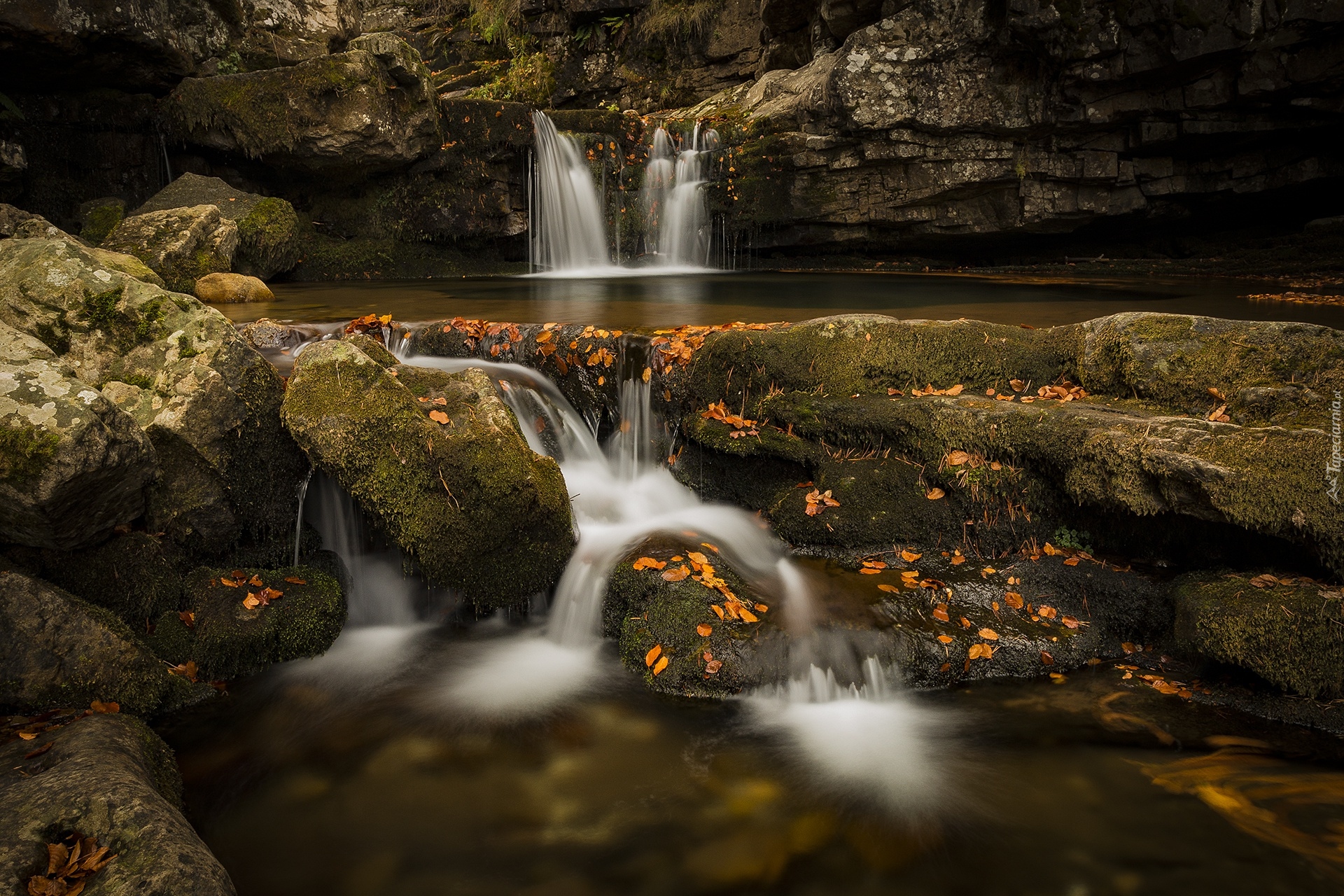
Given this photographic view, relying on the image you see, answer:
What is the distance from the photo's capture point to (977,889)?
2.78 metres

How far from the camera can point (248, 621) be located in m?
4.13

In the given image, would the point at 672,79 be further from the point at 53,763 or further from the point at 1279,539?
the point at 53,763

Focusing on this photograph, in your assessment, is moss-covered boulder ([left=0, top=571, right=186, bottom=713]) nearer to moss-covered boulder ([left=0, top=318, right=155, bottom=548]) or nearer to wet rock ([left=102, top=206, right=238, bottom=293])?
moss-covered boulder ([left=0, top=318, right=155, bottom=548])

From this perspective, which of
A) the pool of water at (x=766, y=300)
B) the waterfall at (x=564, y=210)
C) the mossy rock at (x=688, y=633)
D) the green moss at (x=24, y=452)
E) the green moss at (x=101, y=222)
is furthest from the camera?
the waterfall at (x=564, y=210)

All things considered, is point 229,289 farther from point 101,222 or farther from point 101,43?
point 101,43

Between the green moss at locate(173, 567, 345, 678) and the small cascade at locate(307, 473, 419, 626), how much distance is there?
0.80 feet

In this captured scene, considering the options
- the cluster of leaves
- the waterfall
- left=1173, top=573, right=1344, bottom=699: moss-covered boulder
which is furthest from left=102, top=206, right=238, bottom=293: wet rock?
left=1173, top=573, right=1344, bottom=699: moss-covered boulder

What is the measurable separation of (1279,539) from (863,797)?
252cm

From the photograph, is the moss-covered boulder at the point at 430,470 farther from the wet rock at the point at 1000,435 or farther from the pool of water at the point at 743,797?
the wet rock at the point at 1000,435

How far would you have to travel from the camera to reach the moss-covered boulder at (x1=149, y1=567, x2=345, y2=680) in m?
4.00

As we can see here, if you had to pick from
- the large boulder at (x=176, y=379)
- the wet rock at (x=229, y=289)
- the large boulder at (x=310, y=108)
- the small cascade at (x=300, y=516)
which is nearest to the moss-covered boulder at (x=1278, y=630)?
the small cascade at (x=300, y=516)

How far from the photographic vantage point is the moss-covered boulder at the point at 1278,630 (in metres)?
3.50

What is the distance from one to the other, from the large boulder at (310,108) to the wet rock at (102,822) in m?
11.7

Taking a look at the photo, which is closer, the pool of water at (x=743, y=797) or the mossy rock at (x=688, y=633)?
the pool of water at (x=743, y=797)
